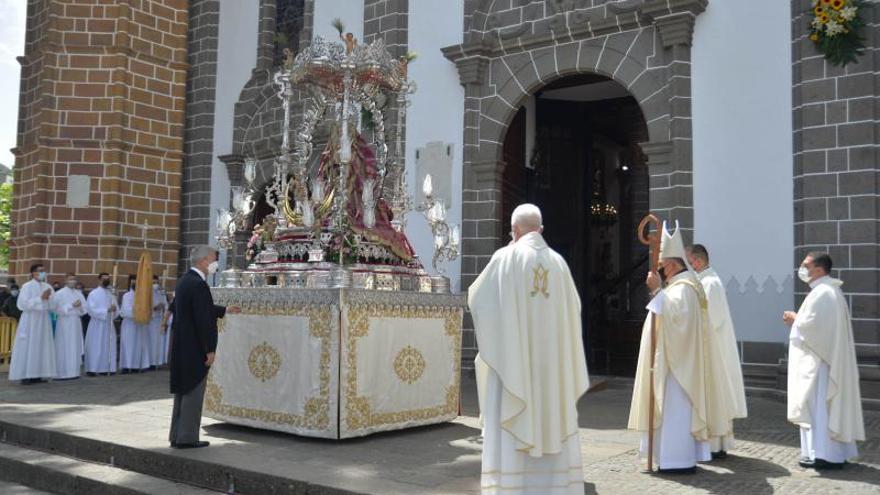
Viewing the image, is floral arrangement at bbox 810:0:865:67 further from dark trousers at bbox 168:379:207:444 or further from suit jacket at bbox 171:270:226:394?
dark trousers at bbox 168:379:207:444

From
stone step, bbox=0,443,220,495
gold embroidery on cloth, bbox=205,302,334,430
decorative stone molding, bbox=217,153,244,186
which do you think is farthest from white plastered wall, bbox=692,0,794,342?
decorative stone molding, bbox=217,153,244,186

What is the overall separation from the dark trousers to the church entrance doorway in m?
6.61

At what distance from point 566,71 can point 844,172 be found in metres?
3.67

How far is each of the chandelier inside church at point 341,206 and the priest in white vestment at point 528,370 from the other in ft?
6.80

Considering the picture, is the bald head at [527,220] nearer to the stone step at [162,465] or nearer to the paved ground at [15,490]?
the stone step at [162,465]

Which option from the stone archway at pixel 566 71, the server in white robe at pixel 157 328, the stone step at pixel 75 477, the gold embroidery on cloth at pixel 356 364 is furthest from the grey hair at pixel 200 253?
the server in white robe at pixel 157 328

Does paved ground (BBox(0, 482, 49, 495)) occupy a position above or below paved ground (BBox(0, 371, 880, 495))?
below

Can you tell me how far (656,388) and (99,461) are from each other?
410cm

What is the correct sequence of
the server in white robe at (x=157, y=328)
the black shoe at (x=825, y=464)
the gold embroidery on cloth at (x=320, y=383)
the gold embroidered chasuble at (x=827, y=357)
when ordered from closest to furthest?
the black shoe at (x=825, y=464)
the gold embroidered chasuble at (x=827, y=357)
the gold embroidery on cloth at (x=320, y=383)
the server in white robe at (x=157, y=328)

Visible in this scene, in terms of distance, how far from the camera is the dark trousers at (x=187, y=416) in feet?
19.7

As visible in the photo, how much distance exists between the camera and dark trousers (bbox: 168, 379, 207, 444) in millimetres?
6020

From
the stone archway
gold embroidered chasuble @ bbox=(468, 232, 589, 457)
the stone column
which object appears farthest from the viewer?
the stone archway

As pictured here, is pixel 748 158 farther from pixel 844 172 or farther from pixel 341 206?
pixel 341 206

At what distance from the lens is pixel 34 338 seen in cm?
1116
